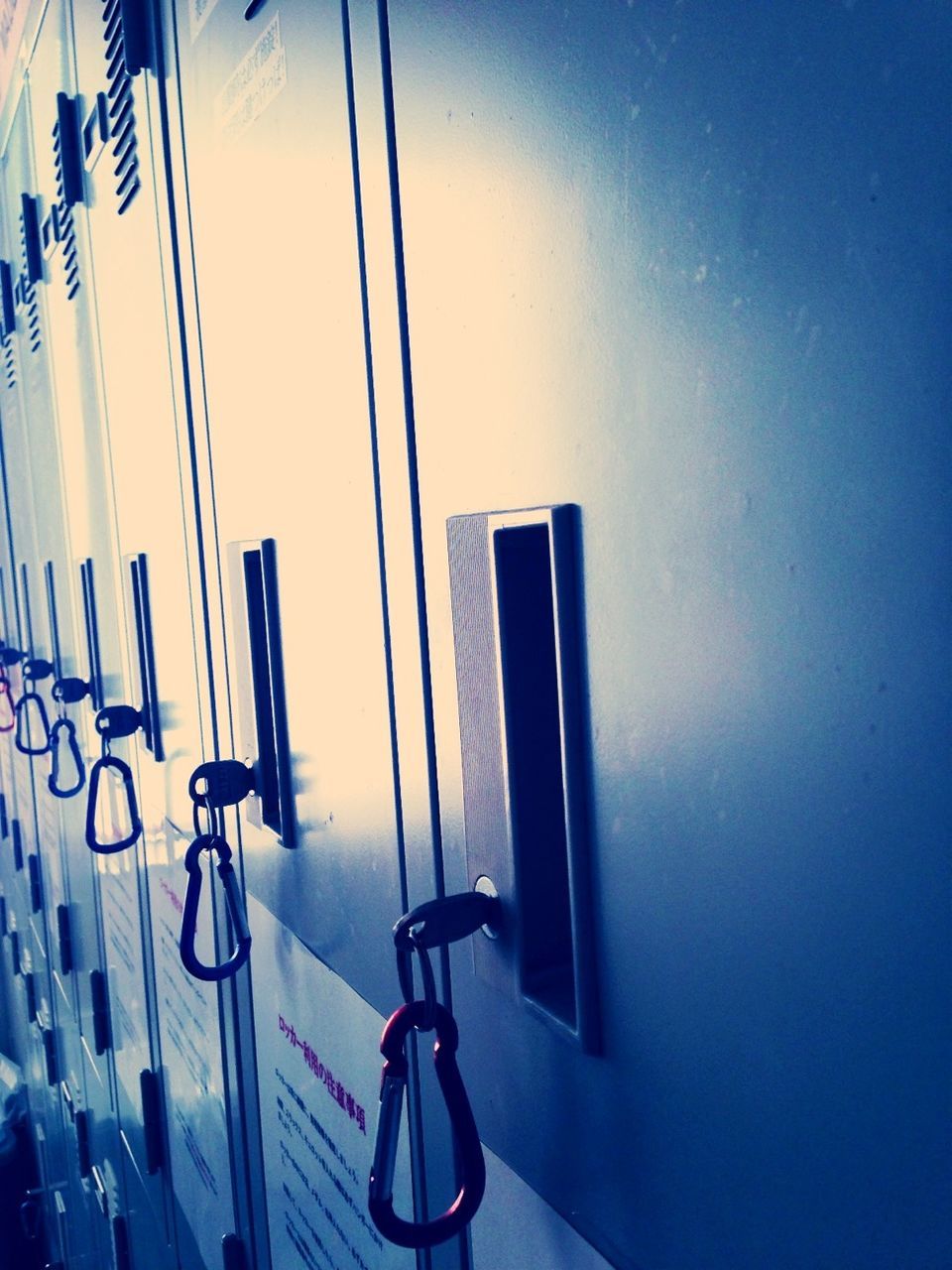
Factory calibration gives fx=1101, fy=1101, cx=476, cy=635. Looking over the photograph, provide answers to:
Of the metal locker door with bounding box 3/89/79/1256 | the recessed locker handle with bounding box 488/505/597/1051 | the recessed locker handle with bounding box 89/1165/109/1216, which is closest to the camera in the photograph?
the recessed locker handle with bounding box 488/505/597/1051

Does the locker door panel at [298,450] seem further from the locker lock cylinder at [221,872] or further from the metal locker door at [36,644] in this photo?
the metal locker door at [36,644]

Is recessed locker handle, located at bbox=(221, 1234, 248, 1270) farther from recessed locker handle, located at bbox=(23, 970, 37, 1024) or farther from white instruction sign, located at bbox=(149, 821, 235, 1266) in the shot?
recessed locker handle, located at bbox=(23, 970, 37, 1024)

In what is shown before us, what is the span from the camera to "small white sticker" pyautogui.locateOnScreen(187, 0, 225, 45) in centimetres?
111

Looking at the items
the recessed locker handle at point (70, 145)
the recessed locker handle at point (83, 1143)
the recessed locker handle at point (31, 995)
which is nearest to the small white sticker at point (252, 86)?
the recessed locker handle at point (70, 145)

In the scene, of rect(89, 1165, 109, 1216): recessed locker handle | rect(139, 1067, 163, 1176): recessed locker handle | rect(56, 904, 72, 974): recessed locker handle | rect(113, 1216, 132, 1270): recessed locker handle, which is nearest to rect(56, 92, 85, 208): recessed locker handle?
rect(139, 1067, 163, 1176): recessed locker handle

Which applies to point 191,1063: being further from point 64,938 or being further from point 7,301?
point 7,301

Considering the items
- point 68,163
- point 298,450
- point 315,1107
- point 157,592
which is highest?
point 68,163

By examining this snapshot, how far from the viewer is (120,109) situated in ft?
4.88

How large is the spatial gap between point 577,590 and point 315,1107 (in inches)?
29.9

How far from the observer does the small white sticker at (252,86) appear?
93 centimetres

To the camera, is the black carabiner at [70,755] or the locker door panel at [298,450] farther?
the black carabiner at [70,755]

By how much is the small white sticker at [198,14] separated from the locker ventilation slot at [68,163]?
74 cm

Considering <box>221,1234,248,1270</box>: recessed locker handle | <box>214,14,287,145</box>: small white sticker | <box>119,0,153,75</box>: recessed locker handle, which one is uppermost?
<box>119,0,153,75</box>: recessed locker handle

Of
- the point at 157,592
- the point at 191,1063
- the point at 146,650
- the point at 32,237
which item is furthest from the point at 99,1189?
the point at 32,237
